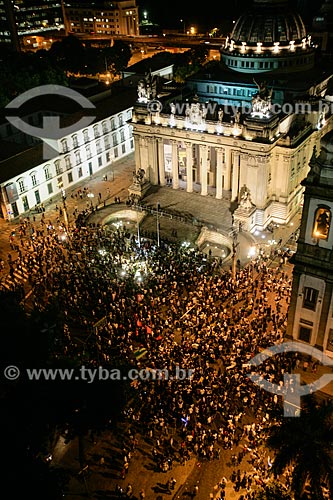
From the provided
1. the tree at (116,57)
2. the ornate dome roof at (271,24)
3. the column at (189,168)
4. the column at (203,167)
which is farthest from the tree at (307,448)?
the tree at (116,57)

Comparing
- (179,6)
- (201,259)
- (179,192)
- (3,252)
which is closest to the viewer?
(201,259)

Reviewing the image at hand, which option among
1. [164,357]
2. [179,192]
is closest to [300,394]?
[164,357]

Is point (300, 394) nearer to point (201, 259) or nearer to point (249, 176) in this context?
point (201, 259)

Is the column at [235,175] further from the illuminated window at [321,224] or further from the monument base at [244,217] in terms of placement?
the illuminated window at [321,224]

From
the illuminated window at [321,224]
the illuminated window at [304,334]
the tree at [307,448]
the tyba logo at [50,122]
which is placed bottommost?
the illuminated window at [304,334]

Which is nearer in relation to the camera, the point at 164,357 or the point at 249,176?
the point at 164,357

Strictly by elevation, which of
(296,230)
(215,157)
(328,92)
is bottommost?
(296,230)

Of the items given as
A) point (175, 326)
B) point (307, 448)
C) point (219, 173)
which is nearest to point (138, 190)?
point (219, 173)

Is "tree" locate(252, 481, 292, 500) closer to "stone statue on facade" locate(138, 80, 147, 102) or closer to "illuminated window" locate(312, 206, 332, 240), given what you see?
"illuminated window" locate(312, 206, 332, 240)
